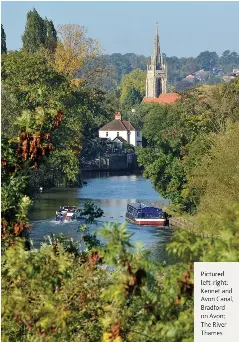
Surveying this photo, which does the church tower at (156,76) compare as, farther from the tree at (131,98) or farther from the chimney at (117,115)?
the chimney at (117,115)

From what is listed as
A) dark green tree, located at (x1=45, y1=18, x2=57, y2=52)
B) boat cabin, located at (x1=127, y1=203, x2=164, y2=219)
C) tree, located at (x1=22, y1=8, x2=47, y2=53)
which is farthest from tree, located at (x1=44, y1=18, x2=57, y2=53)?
boat cabin, located at (x1=127, y1=203, x2=164, y2=219)

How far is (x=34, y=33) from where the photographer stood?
62.8 meters

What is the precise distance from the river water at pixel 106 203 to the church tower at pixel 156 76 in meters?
62.4

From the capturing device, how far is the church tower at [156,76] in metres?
126

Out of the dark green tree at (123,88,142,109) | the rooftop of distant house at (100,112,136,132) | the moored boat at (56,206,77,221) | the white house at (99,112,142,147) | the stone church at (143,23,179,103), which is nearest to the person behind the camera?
the moored boat at (56,206,77,221)

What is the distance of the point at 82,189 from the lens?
161 feet

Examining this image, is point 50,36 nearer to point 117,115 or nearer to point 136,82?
point 117,115

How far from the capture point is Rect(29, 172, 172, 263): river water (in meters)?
31.6

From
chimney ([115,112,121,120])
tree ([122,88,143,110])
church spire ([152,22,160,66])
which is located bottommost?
chimney ([115,112,121,120])

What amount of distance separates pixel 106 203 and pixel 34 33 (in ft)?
73.3

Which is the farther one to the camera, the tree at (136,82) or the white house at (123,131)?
the tree at (136,82)

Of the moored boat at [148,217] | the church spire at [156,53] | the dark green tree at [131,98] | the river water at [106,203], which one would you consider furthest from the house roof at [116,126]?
the church spire at [156,53]

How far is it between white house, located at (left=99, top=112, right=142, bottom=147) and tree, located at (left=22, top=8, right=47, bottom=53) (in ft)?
52.4

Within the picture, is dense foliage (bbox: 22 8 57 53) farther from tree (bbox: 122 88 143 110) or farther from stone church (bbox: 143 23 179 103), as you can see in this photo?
stone church (bbox: 143 23 179 103)
